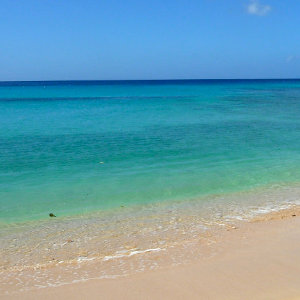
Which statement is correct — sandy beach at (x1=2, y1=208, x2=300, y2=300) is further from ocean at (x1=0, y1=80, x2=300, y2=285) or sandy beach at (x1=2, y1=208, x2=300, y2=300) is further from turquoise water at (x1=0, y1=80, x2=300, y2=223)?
turquoise water at (x1=0, y1=80, x2=300, y2=223)

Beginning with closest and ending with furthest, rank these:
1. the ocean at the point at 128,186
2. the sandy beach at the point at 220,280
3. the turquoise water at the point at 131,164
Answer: the sandy beach at the point at 220,280 → the ocean at the point at 128,186 → the turquoise water at the point at 131,164

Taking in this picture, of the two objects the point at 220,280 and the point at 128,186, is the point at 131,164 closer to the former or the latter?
the point at 128,186

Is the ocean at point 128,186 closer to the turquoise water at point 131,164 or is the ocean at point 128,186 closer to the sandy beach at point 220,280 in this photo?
the turquoise water at point 131,164

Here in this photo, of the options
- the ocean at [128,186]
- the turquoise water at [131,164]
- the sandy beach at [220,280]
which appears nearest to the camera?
the sandy beach at [220,280]

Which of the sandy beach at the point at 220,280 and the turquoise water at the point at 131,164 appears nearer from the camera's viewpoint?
the sandy beach at the point at 220,280

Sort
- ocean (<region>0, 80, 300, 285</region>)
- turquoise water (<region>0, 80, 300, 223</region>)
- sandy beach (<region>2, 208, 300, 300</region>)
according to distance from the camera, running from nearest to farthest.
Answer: sandy beach (<region>2, 208, 300, 300</region>)
ocean (<region>0, 80, 300, 285</region>)
turquoise water (<region>0, 80, 300, 223</region>)

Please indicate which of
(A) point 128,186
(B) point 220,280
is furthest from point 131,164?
(B) point 220,280

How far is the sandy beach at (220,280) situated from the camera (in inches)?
192

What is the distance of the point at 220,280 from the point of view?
17.2ft

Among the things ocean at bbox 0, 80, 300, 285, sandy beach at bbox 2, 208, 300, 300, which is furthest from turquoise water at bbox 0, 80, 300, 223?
sandy beach at bbox 2, 208, 300, 300

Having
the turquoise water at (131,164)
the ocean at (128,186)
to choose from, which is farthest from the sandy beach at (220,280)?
the turquoise water at (131,164)

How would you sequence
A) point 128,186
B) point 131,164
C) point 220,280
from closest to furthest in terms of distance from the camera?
point 220,280
point 128,186
point 131,164

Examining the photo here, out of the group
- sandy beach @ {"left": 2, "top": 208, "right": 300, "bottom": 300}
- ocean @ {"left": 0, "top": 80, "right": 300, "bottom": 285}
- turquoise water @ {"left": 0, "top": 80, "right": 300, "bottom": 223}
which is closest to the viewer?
sandy beach @ {"left": 2, "top": 208, "right": 300, "bottom": 300}

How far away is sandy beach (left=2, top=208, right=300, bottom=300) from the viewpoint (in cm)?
488
